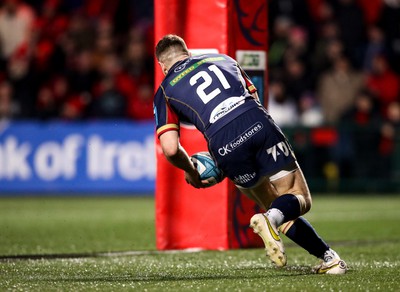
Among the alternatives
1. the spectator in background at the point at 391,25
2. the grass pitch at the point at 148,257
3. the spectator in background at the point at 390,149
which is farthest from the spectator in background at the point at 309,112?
the grass pitch at the point at 148,257

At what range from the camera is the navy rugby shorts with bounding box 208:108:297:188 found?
22.9ft

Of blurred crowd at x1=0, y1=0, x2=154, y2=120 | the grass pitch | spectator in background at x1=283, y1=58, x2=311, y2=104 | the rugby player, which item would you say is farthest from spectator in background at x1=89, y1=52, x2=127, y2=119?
the rugby player

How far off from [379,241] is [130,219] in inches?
163

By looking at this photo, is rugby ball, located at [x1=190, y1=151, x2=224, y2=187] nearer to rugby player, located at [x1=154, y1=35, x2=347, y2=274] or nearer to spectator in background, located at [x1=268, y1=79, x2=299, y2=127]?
rugby player, located at [x1=154, y1=35, x2=347, y2=274]

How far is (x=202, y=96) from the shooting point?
7.07 metres

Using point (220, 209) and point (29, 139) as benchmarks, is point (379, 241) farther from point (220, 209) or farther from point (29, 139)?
point (29, 139)

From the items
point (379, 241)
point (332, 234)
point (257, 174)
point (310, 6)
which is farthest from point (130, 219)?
point (310, 6)

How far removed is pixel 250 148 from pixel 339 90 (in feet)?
38.7

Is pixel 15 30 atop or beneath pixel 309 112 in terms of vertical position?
atop

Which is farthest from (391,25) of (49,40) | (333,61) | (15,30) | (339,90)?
(15,30)

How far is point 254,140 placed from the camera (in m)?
6.97

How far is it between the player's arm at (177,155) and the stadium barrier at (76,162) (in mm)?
10852

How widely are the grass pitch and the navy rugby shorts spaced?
2.54 feet

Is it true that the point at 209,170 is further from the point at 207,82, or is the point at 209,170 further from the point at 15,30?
the point at 15,30
